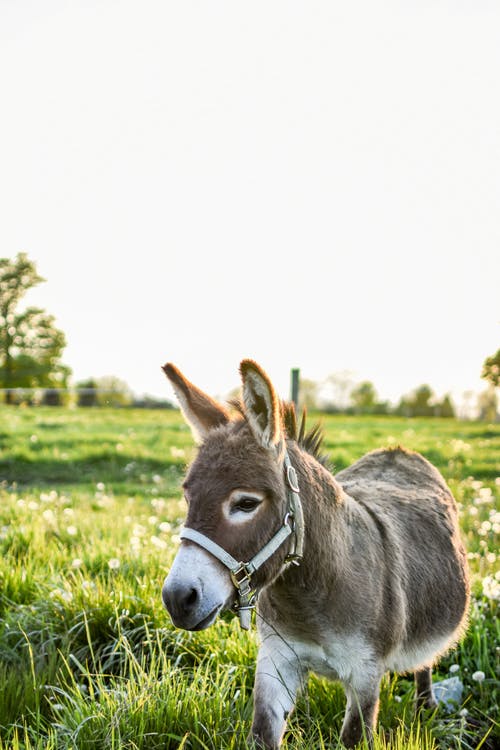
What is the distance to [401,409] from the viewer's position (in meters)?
44.0

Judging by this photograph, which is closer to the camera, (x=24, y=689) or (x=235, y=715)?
(x=235, y=715)

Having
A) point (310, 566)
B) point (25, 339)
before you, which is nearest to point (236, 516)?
point (310, 566)

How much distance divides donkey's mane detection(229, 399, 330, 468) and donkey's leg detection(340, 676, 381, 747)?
114 cm

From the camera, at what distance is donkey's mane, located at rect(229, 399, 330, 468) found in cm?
331

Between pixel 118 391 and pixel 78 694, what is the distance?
38771 mm

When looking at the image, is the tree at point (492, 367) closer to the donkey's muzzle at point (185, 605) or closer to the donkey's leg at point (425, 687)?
the donkey's leg at point (425, 687)

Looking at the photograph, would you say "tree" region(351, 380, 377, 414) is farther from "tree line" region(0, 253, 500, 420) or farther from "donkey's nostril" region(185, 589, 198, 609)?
"donkey's nostril" region(185, 589, 198, 609)

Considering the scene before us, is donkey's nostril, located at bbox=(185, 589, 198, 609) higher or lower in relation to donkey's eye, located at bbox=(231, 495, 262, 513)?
lower

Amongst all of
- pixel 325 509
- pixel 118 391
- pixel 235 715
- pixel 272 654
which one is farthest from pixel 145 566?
pixel 118 391

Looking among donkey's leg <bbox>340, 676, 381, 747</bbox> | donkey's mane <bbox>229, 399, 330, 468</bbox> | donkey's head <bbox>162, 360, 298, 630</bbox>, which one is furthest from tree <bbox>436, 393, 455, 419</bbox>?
donkey's head <bbox>162, 360, 298, 630</bbox>

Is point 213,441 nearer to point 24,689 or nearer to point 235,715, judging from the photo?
point 235,715

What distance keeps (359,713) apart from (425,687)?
1.50 metres

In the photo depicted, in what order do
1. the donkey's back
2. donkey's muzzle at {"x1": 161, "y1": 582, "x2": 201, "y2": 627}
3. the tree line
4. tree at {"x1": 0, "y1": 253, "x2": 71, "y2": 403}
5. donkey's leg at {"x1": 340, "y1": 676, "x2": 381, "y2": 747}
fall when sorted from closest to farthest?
donkey's muzzle at {"x1": 161, "y1": 582, "x2": 201, "y2": 627} < donkey's leg at {"x1": 340, "y1": 676, "x2": 381, "y2": 747} < the donkey's back < the tree line < tree at {"x1": 0, "y1": 253, "x2": 71, "y2": 403}

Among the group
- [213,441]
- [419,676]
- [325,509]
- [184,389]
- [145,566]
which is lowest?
[419,676]
